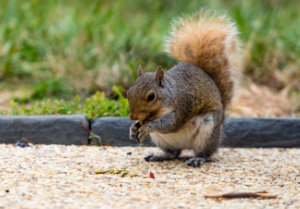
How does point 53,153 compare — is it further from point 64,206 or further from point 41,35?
point 41,35

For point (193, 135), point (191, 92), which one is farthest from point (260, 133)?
point (191, 92)

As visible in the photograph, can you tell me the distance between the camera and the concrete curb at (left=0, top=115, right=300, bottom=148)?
405 centimetres

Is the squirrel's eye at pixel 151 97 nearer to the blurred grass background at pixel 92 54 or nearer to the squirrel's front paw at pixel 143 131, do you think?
the squirrel's front paw at pixel 143 131

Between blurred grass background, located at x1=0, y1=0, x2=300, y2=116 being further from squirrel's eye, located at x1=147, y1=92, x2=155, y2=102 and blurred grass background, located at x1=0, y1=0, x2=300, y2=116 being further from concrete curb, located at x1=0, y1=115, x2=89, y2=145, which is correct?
squirrel's eye, located at x1=147, y1=92, x2=155, y2=102

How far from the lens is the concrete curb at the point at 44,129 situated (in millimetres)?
4039

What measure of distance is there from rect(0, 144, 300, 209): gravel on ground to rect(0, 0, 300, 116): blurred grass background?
5.33ft

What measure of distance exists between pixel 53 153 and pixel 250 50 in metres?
3.90

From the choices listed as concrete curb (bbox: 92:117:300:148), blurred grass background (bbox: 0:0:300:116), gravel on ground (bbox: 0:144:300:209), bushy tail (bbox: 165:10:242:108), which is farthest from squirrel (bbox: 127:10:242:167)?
blurred grass background (bbox: 0:0:300:116)

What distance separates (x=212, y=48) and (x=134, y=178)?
1.59 meters

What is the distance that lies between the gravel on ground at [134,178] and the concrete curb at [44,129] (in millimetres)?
171

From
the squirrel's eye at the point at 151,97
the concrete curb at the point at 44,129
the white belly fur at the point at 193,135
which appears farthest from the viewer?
the concrete curb at the point at 44,129

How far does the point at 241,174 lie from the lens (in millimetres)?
3252

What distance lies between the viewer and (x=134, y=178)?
3049 mm

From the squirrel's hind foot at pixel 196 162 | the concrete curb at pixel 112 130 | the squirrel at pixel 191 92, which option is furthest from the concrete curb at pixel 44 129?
the squirrel's hind foot at pixel 196 162
